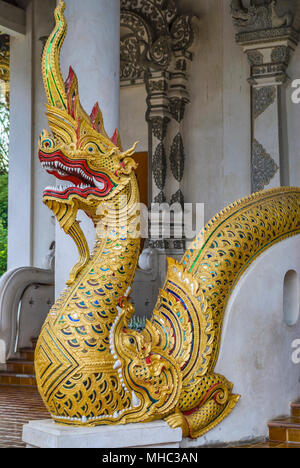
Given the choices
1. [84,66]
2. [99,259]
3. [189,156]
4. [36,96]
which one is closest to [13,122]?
[36,96]

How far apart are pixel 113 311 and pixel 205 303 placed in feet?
1.84

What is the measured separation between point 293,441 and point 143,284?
15.2ft

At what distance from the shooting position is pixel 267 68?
8109 millimetres

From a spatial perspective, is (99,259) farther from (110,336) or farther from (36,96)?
(36,96)

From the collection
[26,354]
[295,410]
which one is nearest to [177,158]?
[26,354]

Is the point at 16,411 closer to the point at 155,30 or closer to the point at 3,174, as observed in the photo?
the point at 155,30

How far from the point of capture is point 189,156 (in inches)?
367

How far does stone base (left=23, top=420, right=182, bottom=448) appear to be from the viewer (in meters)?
3.34

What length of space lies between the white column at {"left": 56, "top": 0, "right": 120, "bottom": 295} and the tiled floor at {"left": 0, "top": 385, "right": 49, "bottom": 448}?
880 millimetres

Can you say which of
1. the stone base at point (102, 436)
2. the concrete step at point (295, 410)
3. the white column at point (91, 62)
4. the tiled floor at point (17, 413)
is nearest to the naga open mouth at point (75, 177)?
the stone base at point (102, 436)

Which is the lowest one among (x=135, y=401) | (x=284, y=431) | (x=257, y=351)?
(x=284, y=431)

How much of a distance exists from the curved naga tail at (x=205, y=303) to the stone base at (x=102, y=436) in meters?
0.09

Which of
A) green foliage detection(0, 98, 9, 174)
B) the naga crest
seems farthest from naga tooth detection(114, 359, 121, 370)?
green foliage detection(0, 98, 9, 174)

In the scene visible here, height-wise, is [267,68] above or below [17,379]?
above
